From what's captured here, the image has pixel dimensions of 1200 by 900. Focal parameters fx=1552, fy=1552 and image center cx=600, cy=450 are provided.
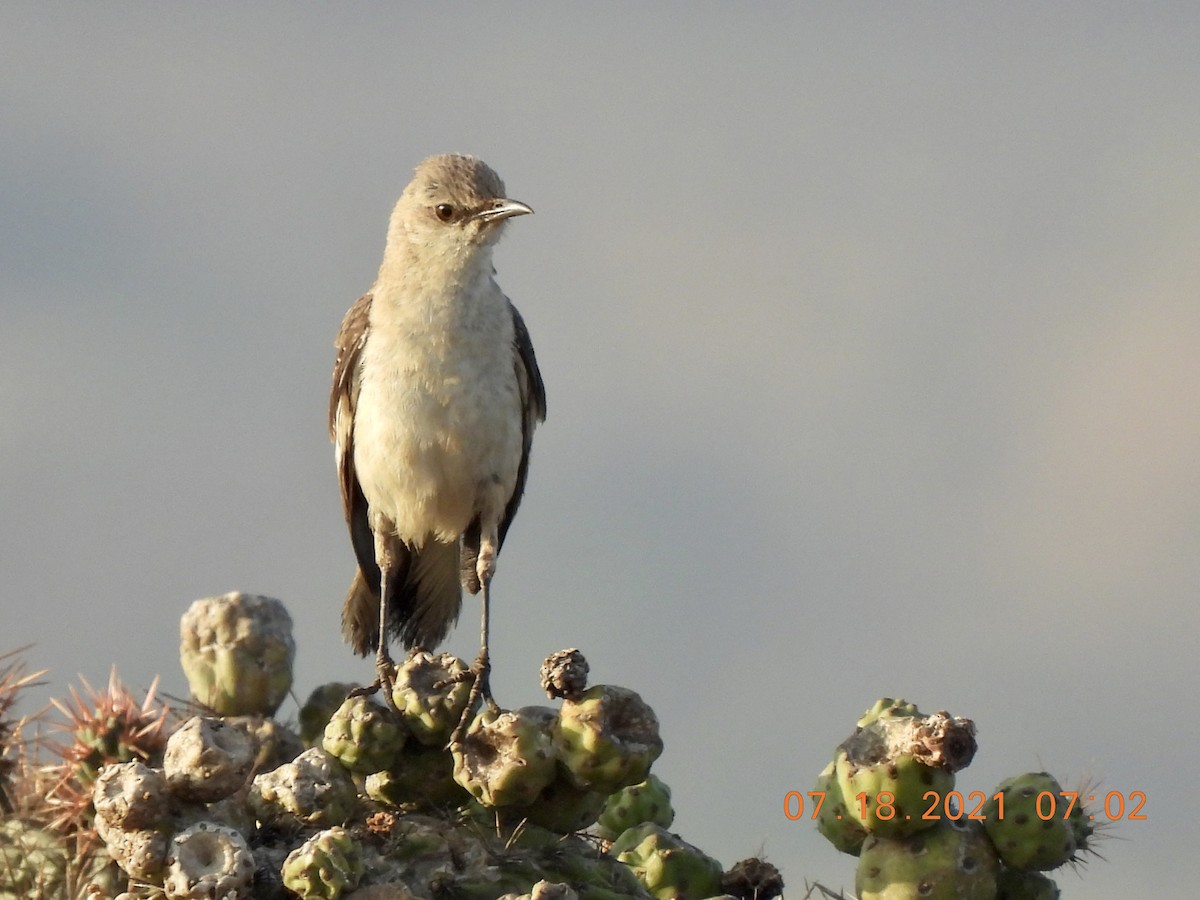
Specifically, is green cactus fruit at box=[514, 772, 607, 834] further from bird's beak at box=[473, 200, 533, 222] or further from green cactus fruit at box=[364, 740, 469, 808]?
bird's beak at box=[473, 200, 533, 222]

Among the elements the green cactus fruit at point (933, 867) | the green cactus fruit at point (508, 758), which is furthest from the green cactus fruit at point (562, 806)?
the green cactus fruit at point (933, 867)

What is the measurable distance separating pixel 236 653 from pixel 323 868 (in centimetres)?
142

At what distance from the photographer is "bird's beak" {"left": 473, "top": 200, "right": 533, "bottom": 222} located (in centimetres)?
739

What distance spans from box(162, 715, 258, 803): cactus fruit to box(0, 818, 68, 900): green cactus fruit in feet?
1.98

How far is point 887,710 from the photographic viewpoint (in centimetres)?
536

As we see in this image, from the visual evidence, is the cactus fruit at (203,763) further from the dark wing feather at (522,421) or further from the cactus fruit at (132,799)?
the dark wing feather at (522,421)

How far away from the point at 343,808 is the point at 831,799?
166 centimetres

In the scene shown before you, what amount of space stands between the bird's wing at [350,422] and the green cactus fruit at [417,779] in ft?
8.51

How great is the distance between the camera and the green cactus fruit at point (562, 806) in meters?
5.12

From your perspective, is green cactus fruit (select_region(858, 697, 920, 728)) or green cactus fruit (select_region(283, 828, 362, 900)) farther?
green cactus fruit (select_region(858, 697, 920, 728))

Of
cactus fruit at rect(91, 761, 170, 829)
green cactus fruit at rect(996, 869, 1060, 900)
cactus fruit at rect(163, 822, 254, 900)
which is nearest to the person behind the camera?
cactus fruit at rect(163, 822, 254, 900)

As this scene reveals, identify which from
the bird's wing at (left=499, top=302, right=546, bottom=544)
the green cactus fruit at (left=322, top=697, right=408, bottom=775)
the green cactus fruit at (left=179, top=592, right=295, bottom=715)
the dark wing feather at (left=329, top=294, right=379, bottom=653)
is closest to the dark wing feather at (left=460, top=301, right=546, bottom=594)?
the bird's wing at (left=499, top=302, right=546, bottom=544)

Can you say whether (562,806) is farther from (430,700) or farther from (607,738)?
(430,700)

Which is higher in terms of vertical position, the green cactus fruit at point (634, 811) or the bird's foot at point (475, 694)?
the bird's foot at point (475, 694)
